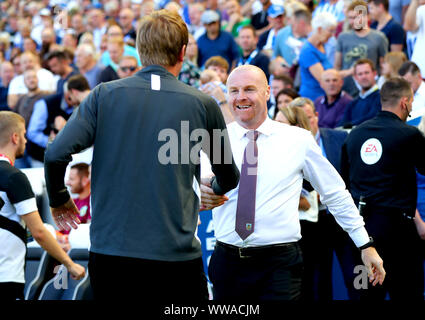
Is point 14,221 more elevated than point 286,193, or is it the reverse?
point 286,193

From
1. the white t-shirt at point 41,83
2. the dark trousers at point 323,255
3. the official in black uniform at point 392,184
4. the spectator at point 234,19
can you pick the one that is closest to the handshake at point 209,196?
the official in black uniform at point 392,184

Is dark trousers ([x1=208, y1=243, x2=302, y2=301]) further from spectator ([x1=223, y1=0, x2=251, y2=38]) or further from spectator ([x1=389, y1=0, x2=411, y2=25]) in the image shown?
spectator ([x1=223, y1=0, x2=251, y2=38])

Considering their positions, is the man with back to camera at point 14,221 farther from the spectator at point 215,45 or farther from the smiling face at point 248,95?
the spectator at point 215,45

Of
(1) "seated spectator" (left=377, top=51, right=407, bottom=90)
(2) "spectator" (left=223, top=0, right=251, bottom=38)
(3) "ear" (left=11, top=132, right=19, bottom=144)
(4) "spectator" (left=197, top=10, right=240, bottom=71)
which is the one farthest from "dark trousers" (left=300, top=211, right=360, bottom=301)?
(2) "spectator" (left=223, top=0, right=251, bottom=38)

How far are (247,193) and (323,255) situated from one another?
2354 mm

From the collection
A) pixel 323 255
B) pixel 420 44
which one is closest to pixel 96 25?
pixel 420 44

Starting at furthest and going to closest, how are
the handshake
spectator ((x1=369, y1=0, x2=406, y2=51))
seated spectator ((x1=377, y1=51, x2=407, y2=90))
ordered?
spectator ((x1=369, y1=0, x2=406, y2=51))
seated spectator ((x1=377, y1=51, x2=407, y2=90))
the handshake

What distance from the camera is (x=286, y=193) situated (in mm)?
4121

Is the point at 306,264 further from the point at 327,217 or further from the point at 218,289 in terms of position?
the point at 218,289

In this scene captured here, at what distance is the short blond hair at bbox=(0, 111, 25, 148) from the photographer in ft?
15.2

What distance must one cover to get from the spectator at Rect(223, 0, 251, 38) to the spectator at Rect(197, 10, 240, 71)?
1.18 meters

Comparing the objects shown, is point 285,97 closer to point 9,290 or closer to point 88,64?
point 9,290
